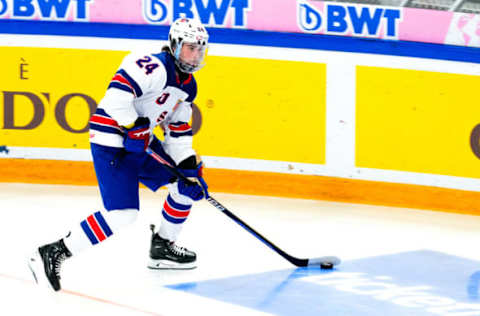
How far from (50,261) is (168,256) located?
712 millimetres

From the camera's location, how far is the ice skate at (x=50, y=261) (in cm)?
420

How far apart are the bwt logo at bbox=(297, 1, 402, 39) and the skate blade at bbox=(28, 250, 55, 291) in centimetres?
294

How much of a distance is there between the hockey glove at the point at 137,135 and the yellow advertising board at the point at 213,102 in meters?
2.38

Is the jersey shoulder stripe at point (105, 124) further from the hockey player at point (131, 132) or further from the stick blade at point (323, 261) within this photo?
the stick blade at point (323, 261)

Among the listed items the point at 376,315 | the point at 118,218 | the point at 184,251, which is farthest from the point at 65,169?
the point at 376,315

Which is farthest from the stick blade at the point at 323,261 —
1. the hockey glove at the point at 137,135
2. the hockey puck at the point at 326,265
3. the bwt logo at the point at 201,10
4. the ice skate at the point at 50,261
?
the bwt logo at the point at 201,10

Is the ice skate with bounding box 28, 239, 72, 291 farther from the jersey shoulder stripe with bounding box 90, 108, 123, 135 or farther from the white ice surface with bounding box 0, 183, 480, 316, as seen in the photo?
the jersey shoulder stripe with bounding box 90, 108, 123, 135

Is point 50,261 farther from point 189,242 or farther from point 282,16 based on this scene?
point 282,16

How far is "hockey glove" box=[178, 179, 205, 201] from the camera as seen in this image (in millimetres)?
4434

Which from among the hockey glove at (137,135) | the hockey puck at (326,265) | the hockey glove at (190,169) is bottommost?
the hockey puck at (326,265)

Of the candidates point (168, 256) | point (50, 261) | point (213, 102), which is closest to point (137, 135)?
point (50, 261)

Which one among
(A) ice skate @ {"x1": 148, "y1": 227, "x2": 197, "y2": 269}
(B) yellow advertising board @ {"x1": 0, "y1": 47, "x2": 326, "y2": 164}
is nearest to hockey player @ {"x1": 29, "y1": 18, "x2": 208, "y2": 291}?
(A) ice skate @ {"x1": 148, "y1": 227, "x2": 197, "y2": 269}

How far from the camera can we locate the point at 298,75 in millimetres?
6465

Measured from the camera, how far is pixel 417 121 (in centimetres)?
625
